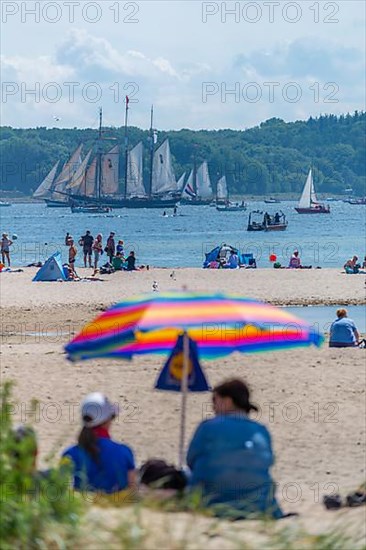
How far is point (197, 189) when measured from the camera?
126938mm

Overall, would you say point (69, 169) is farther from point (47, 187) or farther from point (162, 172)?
point (162, 172)

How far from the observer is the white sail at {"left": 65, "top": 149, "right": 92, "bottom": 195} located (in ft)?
342

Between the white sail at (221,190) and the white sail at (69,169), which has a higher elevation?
the white sail at (69,169)

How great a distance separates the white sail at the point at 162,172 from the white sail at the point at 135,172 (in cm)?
134

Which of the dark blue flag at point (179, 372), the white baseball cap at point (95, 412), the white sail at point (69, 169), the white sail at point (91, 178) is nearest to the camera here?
the white baseball cap at point (95, 412)

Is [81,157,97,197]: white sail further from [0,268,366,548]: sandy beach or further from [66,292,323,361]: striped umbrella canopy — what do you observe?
[66,292,323,361]: striped umbrella canopy

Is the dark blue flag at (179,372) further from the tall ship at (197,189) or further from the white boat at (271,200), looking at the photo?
the white boat at (271,200)

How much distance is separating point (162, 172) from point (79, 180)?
7.27m

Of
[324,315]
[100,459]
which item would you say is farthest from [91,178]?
[100,459]

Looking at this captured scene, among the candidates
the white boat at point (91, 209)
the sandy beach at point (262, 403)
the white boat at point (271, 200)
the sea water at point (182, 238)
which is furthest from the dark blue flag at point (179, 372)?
the white boat at point (271, 200)

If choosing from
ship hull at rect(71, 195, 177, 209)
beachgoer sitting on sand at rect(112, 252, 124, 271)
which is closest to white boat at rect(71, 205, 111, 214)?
ship hull at rect(71, 195, 177, 209)

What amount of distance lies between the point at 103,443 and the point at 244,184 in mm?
178724

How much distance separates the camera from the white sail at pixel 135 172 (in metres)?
102

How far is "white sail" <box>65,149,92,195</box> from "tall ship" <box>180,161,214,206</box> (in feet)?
53.9
